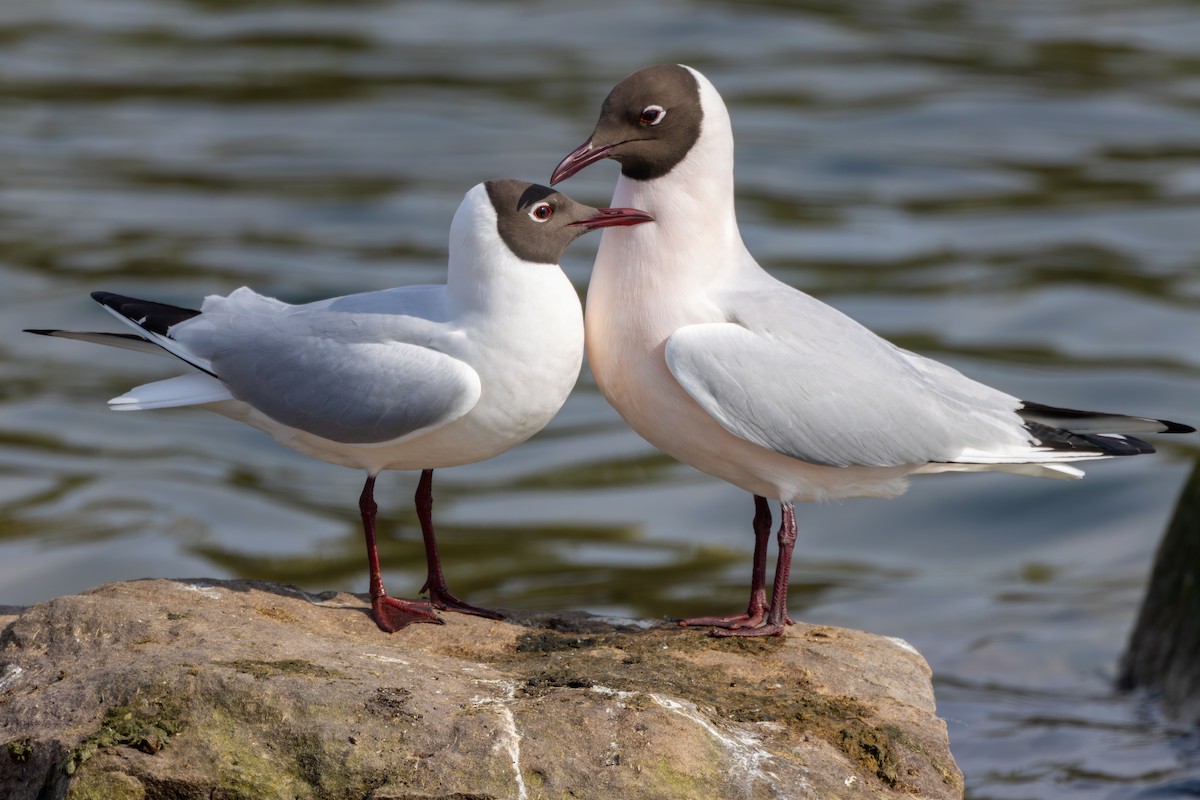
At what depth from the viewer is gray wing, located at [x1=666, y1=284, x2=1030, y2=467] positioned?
6680mm

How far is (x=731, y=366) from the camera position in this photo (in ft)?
22.0

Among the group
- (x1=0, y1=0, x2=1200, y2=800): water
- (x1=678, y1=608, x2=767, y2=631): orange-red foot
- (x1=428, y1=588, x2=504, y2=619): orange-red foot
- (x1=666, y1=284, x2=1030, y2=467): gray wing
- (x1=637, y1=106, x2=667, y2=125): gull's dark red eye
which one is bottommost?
(x1=0, y1=0, x2=1200, y2=800): water

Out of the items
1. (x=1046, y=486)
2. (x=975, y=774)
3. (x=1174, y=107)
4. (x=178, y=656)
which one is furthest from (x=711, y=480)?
(x=1174, y=107)

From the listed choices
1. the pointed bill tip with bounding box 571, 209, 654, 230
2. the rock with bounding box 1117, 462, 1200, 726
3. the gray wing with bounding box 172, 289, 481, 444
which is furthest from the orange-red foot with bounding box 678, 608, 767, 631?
the rock with bounding box 1117, 462, 1200, 726

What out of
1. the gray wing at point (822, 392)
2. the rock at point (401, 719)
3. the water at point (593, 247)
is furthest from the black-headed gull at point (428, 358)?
the water at point (593, 247)

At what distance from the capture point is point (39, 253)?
18.5 meters

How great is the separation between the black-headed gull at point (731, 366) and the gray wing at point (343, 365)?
32.5 inches

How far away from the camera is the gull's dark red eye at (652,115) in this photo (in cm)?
688

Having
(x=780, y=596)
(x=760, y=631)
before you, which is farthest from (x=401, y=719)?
(x=780, y=596)

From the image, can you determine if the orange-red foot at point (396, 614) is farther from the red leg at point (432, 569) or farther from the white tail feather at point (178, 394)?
the white tail feather at point (178, 394)

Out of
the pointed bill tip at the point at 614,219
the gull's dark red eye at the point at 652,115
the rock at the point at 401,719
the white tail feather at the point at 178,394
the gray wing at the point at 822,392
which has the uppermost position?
the gull's dark red eye at the point at 652,115

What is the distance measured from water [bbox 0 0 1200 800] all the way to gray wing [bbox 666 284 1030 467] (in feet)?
10.1

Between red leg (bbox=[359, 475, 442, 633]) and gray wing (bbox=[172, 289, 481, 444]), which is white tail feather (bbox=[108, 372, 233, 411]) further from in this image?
red leg (bbox=[359, 475, 442, 633])

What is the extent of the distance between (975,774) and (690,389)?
396 cm
